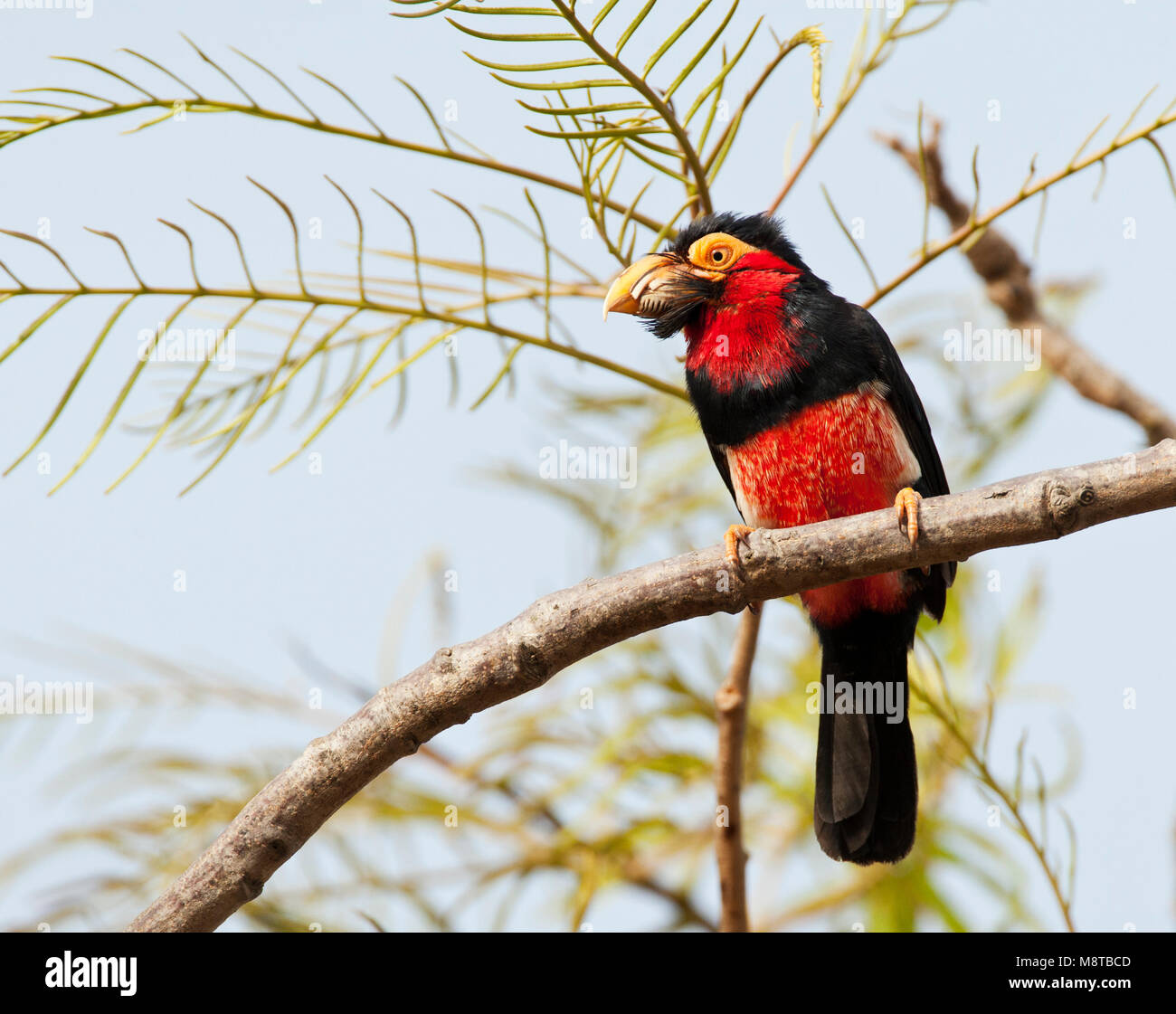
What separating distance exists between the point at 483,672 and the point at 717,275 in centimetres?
153

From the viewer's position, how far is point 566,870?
3410 millimetres

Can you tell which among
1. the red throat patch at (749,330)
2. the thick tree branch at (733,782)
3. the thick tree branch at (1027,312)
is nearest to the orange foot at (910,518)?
the thick tree branch at (733,782)

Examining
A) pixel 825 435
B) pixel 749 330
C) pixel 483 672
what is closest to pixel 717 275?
pixel 749 330

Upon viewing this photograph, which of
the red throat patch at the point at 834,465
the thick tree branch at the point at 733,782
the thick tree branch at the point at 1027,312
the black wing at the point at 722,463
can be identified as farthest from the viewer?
the thick tree branch at the point at 1027,312

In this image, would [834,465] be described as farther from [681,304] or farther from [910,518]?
[910,518]

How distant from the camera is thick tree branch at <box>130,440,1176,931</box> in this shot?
1954mm

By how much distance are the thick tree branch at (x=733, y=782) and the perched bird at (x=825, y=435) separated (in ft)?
1.16

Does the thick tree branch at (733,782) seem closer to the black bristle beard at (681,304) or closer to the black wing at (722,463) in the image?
the black wing at (722,463)

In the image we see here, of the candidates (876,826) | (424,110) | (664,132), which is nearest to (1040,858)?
(876,826)

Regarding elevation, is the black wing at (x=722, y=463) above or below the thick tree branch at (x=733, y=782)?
above

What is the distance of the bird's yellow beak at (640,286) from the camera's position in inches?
113

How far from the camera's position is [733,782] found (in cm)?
272
